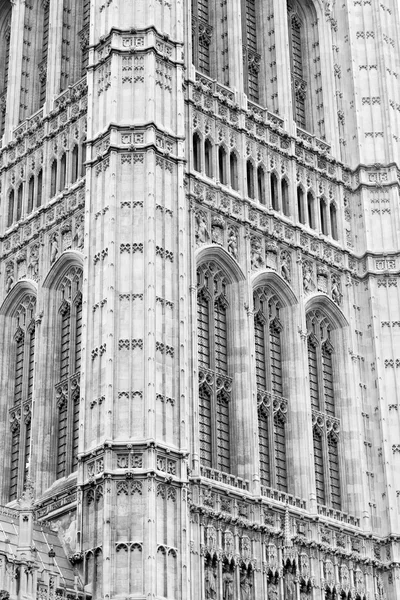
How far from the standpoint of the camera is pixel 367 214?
169ft

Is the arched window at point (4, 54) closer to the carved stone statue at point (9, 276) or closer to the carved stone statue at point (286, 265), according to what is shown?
the carved stone statue at point (9, 276)

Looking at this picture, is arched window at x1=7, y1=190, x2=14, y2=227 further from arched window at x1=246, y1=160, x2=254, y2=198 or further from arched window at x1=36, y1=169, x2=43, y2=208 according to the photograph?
arched window at x1=246, y1=160, x2=254, y2=198

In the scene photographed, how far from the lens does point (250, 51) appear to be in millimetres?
53219

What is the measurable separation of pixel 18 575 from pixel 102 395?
6.36m

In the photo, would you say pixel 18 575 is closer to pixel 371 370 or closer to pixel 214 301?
pixel 214 301

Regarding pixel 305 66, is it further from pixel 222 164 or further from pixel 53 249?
pixel 53 249

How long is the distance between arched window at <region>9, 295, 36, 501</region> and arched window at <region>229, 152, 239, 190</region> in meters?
7.67

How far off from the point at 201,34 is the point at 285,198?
6.92 metres

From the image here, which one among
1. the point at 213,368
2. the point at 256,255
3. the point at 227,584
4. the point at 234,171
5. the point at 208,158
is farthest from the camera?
the point at 234,171

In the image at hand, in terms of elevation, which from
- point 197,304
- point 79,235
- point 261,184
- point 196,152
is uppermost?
point 261,184

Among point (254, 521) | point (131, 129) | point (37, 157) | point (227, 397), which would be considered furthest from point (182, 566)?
point (37, 157)

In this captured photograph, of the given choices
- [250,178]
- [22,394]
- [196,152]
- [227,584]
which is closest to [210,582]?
[227,584]

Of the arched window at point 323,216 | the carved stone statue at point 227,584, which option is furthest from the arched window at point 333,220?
the carved stone statue at point 227,584

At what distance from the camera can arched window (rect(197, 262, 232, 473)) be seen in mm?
42906
